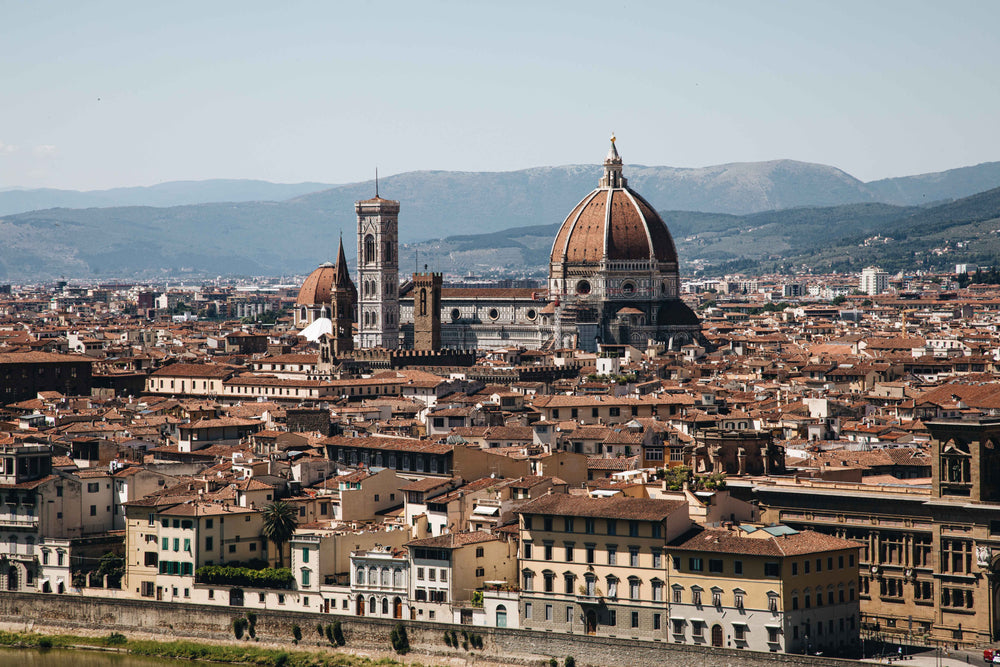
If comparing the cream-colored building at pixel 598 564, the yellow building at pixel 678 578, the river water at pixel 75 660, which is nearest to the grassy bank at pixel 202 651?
the river water at pixel 75 660

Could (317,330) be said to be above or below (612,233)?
below

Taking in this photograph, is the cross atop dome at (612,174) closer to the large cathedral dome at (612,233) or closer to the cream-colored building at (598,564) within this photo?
the large cathedral dome at (612,233)

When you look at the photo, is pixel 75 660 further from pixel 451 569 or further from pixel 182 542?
pixel 451 569

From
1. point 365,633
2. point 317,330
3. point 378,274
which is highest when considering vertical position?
point 378,274

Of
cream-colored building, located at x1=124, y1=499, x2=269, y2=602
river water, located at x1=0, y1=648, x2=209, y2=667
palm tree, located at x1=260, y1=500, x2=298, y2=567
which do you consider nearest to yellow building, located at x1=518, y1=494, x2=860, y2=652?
palm tree, located at x1=260, y1=500, x2=298, y2=567

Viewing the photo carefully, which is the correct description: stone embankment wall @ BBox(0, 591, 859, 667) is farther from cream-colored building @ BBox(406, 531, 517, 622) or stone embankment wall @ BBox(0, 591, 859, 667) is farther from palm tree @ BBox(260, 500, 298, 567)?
palm tree @ BBox(260, 500, 298, 567)

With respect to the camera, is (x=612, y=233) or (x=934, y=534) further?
(x=612, y=233)

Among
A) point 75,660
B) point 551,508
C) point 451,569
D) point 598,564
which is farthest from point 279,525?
point 598,564
